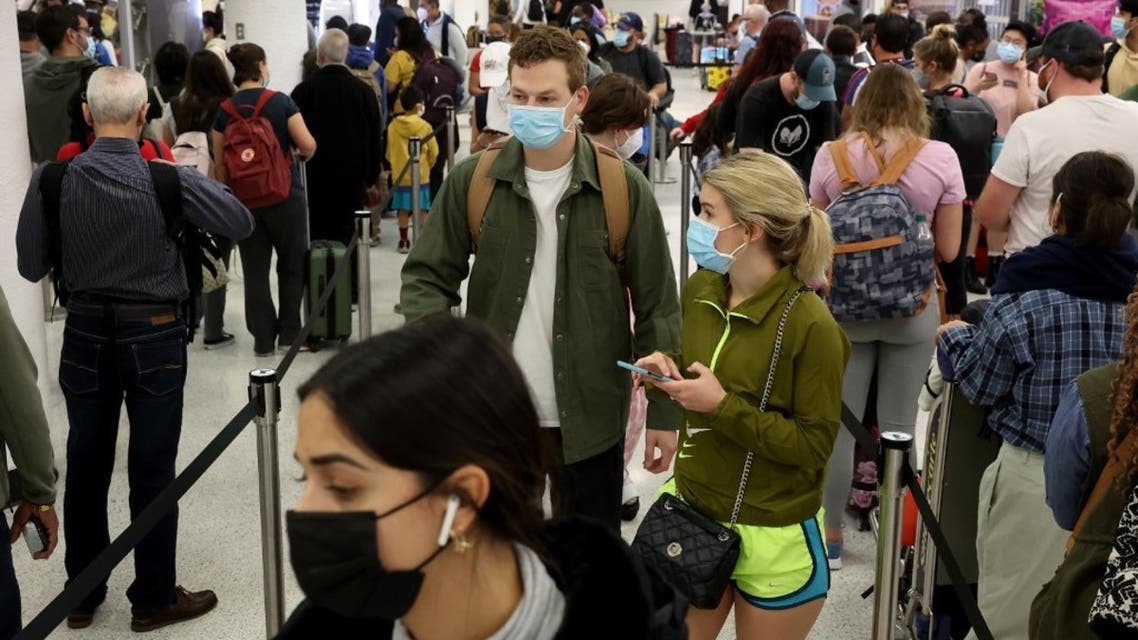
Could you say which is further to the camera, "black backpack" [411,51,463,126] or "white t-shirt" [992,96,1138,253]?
"black backpack" [411,51,463,126]

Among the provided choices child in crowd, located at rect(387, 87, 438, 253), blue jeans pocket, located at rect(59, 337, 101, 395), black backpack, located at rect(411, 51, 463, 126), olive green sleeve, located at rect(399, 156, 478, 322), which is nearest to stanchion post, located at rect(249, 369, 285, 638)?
olive green sleeve, located at rect(399, 156, 478, 322)

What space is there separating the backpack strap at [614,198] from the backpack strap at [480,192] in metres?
0.29

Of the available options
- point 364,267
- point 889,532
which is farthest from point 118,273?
point 889,532

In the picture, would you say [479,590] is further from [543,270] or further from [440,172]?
[440,172]

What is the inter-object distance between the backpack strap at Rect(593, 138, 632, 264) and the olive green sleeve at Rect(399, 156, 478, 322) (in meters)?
0.36

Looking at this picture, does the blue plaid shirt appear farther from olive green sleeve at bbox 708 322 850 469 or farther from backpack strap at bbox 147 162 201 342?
backpack strap at bbox 147 162 201 342

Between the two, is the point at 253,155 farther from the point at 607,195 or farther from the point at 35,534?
the point at 607,195

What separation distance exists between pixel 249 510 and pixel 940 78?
4.06m

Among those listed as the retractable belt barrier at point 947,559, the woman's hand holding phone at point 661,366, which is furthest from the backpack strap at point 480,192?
the retractable belt barrier at point 947,559

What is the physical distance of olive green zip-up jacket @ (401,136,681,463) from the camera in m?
3.48

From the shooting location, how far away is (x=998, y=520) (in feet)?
11.4

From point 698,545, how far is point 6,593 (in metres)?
1.89

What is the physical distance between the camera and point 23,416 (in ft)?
11.3

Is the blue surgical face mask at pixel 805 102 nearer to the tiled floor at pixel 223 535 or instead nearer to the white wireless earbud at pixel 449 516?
the tiled floor at pixel 223 535
